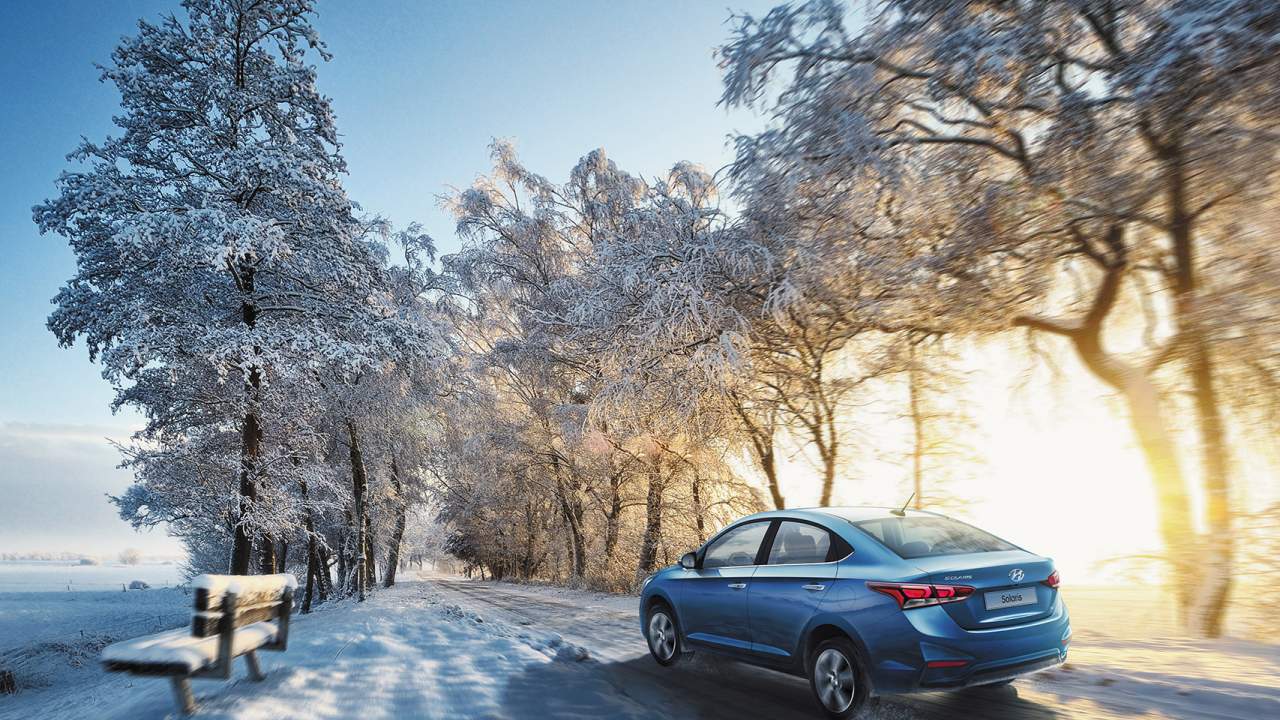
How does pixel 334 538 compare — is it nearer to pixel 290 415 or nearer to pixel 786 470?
pixel 290 415

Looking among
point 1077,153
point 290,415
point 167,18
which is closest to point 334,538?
point 290,415

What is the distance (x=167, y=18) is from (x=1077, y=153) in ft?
51.8

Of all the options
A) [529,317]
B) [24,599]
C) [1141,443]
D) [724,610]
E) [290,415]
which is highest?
[529,317]

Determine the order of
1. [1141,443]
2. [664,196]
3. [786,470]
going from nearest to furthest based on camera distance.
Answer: [1141,443]
[664,196]
[786,470]

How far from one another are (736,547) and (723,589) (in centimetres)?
41

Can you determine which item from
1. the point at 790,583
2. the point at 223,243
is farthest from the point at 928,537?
the point at 223,243

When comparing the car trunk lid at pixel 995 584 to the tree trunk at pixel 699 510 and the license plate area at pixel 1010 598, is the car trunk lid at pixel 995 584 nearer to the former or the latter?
the license plate area at pixel 1010 598

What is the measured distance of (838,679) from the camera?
4895 mm

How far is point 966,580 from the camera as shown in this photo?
14.7ft

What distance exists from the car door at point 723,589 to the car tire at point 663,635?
0.23m

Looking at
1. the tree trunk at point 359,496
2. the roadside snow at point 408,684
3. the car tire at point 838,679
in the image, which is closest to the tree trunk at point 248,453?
the roadside snow at point 408,684

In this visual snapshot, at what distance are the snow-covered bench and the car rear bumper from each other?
176 inches

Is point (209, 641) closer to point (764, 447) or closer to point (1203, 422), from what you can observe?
point (1203, 422)

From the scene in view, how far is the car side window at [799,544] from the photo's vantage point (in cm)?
538
